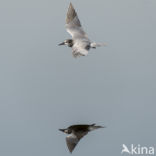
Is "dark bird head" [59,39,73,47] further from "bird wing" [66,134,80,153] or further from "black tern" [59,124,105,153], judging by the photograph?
"bird wing" [66,134,80,153]

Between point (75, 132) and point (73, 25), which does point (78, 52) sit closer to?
point (75, 132)

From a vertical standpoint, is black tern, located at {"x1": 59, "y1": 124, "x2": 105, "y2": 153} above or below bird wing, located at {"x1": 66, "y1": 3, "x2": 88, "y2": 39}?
below

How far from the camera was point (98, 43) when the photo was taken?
783 inches

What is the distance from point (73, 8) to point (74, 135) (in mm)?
6534

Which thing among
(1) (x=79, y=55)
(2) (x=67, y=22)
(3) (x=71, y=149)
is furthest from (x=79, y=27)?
(3) (x=71, y=149)

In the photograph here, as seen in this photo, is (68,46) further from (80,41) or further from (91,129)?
(91,129)

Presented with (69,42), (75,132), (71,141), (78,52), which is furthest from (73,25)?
(71,141)

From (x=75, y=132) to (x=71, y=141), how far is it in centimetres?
74

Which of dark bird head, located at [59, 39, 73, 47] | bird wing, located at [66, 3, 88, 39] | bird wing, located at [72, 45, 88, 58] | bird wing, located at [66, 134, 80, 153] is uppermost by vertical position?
bird wing, located at [66, 3, 88, 39]

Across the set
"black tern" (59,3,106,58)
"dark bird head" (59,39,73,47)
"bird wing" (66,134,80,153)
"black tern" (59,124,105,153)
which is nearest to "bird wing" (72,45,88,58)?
"black tern" (59,3,106,58)

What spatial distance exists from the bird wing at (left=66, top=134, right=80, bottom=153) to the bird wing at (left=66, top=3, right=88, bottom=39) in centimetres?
492

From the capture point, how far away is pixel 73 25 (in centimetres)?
2227

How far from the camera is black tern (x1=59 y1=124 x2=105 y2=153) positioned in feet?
57.4

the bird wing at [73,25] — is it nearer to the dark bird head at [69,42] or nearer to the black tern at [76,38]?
the black tern at [76,38]
